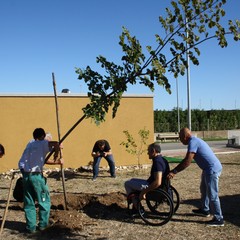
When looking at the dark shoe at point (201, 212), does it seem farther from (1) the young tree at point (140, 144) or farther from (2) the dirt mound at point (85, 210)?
(1) the young tree at point (140, 144)

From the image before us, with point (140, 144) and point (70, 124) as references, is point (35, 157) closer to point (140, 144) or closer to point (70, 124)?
point (70, 124)

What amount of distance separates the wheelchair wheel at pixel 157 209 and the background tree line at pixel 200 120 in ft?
89.9

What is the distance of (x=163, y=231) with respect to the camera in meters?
5.64

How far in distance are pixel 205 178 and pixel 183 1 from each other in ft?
8.90

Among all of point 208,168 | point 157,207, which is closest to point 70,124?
point 157,207

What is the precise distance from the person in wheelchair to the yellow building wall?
220 inches

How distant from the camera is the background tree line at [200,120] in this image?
3444 cm

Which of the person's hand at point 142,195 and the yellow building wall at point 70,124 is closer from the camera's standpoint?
the person's hand at point 142,195

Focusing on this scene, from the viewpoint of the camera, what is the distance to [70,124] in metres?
12.9

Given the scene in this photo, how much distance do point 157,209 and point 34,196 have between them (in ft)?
7.66

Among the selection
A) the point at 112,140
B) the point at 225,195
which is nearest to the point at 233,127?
the point at 112,140

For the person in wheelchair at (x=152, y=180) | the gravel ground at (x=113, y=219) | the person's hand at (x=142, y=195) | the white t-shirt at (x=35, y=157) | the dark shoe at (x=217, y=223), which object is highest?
the white t-shirt at (x=35, y=157)

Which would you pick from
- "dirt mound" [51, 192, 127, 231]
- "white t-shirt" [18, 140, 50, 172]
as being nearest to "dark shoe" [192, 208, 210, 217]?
"dirt mound" [51, 192, 127, 231]

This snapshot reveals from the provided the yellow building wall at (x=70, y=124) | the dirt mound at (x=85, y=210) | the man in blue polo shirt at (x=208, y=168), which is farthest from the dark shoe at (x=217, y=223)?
the yellow building wall at (x=70, y=124)
